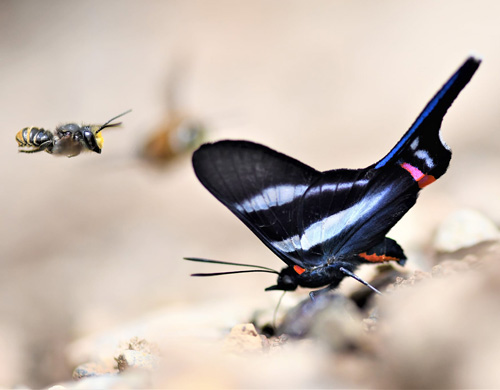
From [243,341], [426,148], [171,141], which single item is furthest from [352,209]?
[171,141]

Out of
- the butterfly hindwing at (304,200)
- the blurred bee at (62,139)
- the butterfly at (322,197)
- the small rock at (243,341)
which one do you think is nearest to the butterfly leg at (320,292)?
the butterfly at (322,197)

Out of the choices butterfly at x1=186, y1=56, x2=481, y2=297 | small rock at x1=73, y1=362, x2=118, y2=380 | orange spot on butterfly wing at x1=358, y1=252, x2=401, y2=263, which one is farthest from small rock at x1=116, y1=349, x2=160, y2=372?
orange spot on butterfly wing at x1=358, y1=252, x2=401, y2=263

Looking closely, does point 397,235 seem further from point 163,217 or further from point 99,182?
point 99,182

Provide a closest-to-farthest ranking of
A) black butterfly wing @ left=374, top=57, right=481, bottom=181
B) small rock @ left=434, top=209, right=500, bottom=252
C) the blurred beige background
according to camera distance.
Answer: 1. black butterfly wing @ left=374, top=57, right=481, bottom=181
2. small rock @ left=434, top=209, right=500, bottom=252
3. the blurred beige background

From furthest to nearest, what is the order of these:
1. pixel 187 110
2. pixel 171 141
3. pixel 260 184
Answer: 1. pixel 187 110
2. pixel 171 141
3. pixel 260 184

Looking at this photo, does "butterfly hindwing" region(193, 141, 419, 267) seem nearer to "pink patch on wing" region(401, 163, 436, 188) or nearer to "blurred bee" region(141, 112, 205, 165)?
"pink patch on wing" region(401, 163, 436, 188)

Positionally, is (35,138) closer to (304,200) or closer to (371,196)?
(304,200)
